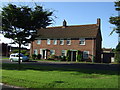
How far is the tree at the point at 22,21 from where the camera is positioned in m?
19.9

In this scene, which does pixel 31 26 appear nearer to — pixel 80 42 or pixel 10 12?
pixel 10 12

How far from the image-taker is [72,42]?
43562 millimetres

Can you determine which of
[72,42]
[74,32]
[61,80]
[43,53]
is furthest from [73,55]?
[61,80]

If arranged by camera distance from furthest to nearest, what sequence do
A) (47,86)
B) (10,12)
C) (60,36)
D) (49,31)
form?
1. (49,31)
2. (60,36)
3. (10,12)
4. (47,86)

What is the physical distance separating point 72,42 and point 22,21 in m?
24.6

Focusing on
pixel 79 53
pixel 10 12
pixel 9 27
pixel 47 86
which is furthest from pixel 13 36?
pixel 79 53

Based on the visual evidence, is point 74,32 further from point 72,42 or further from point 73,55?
point 73,55

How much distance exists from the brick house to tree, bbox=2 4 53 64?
69.5 feet

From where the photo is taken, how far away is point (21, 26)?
20.2 m

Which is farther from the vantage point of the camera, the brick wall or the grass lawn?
the brick wall

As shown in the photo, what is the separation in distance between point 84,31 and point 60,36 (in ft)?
19.1

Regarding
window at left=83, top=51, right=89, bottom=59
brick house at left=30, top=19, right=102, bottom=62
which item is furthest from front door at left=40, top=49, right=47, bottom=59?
window at left=83, top=51, right=89, bottom=59

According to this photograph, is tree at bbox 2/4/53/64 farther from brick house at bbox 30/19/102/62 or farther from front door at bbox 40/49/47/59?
front door at bbox 40/49/47/59

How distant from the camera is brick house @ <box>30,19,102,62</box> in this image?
4103cm
